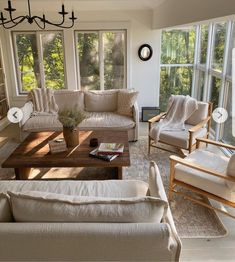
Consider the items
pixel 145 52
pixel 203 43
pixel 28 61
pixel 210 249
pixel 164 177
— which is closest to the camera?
pixel 210 249

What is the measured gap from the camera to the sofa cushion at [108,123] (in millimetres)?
4098

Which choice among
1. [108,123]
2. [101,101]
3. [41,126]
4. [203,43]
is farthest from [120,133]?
[203,43]

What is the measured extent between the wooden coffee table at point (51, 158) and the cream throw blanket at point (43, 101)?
124 centimetres

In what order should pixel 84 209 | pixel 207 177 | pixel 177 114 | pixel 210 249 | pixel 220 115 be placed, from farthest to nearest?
pixel 220 115 < pixel 177 114 < pixel 207 177 < pixel 210 249 < pixel 84 209

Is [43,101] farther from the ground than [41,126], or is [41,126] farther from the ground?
[43,101]

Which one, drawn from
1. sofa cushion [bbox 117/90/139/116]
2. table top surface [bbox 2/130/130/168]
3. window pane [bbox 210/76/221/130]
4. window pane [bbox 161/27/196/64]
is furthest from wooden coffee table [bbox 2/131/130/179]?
window pane [bbox 161/27/196/64]

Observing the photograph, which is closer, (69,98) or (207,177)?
(207,177)

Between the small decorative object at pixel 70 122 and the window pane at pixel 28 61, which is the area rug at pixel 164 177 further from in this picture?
the window pane at pixel 28 61

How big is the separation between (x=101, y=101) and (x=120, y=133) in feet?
4.00

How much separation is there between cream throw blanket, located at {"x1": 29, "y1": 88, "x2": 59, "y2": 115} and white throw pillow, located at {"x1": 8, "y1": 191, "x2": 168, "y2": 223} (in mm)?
3153

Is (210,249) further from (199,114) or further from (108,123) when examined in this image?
(108,123)

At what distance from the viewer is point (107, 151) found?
113 inches

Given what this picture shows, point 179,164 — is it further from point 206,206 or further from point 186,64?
point 186,64

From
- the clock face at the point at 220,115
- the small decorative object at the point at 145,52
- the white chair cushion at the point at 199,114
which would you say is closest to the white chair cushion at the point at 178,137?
the white chair cushion at the point at 199,114
